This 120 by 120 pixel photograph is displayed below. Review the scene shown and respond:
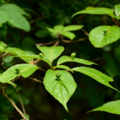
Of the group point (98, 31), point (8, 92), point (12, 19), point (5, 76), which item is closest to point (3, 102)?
point (8, 92)

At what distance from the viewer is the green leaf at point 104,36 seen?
68 centimetres

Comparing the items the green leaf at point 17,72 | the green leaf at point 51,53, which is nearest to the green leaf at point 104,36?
the green leaf at point 51,53

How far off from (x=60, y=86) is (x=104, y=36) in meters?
0.31

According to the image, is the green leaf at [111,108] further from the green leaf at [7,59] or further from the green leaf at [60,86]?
the green leaf at [7,59]

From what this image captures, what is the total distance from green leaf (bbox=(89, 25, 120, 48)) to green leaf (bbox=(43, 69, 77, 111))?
0.20 metres

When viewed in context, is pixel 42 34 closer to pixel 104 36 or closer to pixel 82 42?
pixel 82 42

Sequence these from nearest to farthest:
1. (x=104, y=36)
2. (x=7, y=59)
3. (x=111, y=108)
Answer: (x=111, y=108)
(x=104, y=36)
(x=7, y=59)

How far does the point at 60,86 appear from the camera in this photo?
537mm

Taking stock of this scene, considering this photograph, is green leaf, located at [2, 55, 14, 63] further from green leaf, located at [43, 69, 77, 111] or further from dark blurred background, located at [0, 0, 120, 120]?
green leaf, located at [43, 69, 77, 111]

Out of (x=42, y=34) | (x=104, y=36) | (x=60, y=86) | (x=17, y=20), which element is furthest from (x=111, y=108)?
(x=42, y=34)

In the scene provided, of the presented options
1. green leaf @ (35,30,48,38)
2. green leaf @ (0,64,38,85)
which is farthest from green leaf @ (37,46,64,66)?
green leaf @ (35,30,48,38)

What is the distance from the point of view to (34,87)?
1.86 meters

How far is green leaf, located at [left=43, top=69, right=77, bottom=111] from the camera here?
0.50 metres

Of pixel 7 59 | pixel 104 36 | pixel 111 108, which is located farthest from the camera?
pixel 7 59
